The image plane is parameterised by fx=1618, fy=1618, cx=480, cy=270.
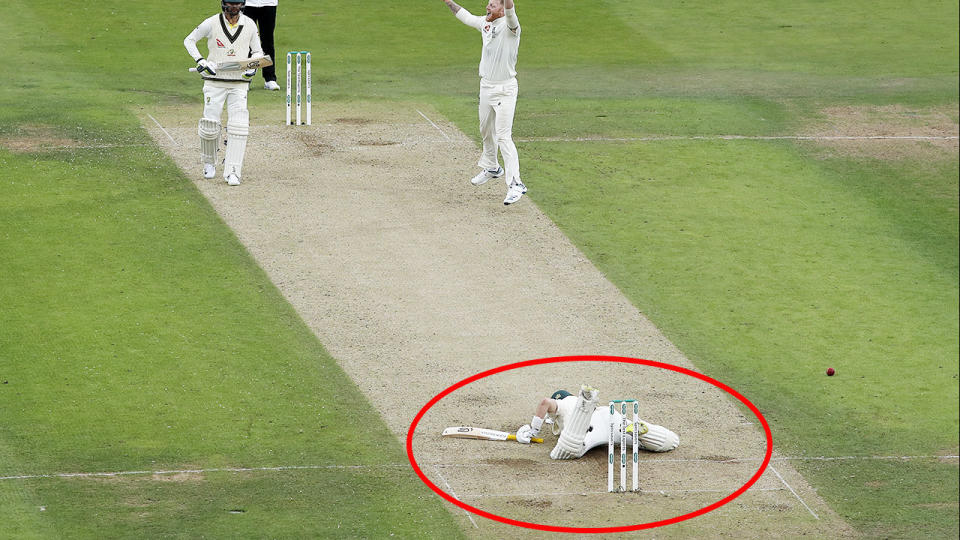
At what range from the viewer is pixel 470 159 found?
66.3 ft

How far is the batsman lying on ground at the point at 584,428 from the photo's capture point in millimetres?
12844

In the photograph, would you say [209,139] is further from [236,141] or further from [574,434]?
[574,434]

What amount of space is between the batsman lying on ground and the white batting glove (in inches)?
Answer: 280

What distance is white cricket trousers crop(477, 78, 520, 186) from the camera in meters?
18.1

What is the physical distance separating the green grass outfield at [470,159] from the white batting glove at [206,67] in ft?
4.56

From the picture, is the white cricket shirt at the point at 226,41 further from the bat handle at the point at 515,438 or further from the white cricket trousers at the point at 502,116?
the bat handle at the point at 515,438

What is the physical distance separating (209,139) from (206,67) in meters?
0.87

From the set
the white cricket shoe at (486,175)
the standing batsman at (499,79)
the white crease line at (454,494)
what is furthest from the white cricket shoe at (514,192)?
the white crease line at (454,494)

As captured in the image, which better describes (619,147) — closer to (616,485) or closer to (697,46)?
(697,46)

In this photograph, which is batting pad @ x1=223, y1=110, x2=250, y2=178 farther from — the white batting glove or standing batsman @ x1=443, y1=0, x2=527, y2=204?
standing batsman @ x1=443, y1=0, x2=527, y2=204

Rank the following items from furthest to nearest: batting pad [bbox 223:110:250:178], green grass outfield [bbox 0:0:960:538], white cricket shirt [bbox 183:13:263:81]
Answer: batting pad [bbox 223:110:250:178] < white cricket shirt [bbox 183:13:263:81] < green grass outfield [bbox 0:0:960:538]

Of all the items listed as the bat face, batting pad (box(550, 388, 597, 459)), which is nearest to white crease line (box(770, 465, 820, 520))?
batting pad (box(550, 388, 597, 459))

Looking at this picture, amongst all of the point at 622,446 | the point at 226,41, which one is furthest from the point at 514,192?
the point at 622,446

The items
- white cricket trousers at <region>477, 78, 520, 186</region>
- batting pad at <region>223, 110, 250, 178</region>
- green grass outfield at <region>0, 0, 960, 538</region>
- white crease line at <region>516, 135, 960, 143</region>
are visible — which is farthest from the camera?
white crease line at <region>516, 135, 960, 143</region>
